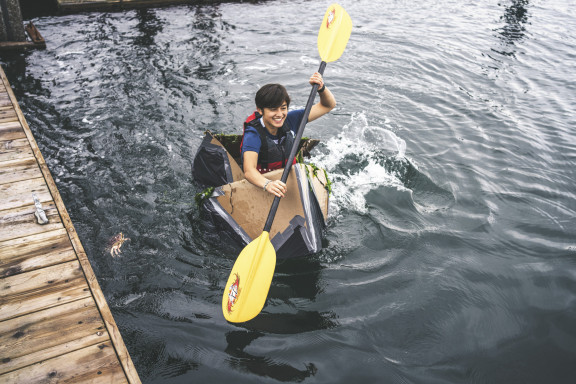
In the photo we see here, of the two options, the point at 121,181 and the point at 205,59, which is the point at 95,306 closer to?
the point at 121,181

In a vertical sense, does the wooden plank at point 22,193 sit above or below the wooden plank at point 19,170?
below

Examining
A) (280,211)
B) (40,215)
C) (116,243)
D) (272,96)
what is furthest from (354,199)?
(40,215)

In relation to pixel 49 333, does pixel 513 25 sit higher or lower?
higher

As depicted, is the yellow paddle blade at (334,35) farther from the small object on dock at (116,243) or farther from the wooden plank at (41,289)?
the wooden plank at (41,289)

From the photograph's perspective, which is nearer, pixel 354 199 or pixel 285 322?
pixel 285 322

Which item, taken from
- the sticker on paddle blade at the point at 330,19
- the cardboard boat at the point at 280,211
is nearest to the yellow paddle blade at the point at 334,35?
the sticker on paddle blade at the point at 330,19

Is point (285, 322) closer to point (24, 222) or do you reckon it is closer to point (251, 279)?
point (251, 279)

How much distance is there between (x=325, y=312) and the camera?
335 centimetres

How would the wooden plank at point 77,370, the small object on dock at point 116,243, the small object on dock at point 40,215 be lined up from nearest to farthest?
the wooden plank at point 77,370, the small object on dock at point 40,215, the small object on dock at point 116,243

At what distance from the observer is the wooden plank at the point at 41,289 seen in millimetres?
2711

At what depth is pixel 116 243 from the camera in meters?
3.89

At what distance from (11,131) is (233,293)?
3.45 meters

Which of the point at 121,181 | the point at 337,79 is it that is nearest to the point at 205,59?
the point at 337,79

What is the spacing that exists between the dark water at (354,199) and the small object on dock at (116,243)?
0.07m
